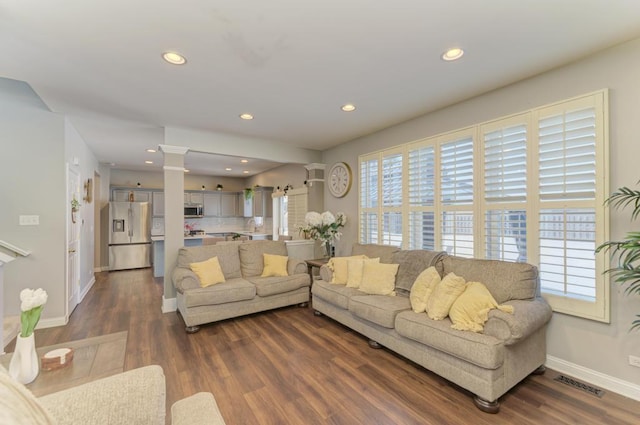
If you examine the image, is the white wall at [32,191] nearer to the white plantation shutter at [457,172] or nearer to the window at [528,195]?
the window at [528,195]

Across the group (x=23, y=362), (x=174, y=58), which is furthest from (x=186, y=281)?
(x=174, y=58)

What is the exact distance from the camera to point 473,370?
6.64 ft

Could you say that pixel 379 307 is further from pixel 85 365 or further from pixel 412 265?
pixel 85 365

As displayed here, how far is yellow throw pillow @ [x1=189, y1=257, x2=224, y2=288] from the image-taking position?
11.7 ft

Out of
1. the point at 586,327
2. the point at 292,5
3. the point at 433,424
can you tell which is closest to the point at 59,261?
the point at 292,5

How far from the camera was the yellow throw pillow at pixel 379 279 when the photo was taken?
125 inches

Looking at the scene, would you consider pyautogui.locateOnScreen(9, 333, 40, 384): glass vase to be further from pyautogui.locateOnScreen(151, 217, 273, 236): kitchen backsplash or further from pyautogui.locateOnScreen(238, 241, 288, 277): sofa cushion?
pyautogui.locateOnScreen(151, 217, 273, 236): kitchen backsplash

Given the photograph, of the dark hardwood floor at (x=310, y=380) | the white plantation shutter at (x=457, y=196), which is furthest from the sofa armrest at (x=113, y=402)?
the white plantation shutter at (x=457, y=196)

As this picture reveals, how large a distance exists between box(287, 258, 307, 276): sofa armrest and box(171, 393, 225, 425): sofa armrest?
306 cm

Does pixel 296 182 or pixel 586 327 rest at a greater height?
pixel 296 182

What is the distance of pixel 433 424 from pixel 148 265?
757 centimetres

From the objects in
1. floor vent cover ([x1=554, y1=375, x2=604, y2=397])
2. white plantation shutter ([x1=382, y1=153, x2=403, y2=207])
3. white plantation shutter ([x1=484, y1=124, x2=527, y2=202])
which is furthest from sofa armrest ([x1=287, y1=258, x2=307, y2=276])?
floor vent cover ([x1=554, y1=375, x2=604, y2=397])

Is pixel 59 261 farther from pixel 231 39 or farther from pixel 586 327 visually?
pixel 586 327

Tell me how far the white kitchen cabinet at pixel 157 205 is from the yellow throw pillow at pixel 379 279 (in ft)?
21.6
